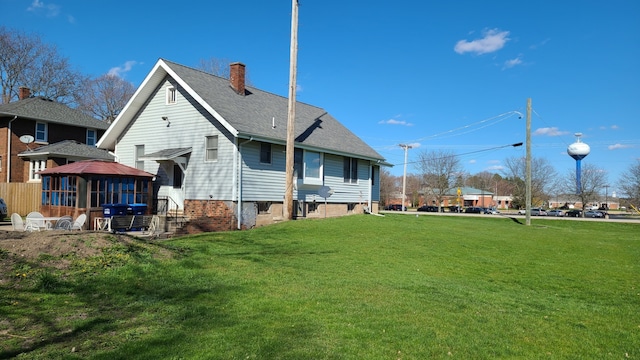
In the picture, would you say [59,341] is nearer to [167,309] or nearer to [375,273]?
[167,309]

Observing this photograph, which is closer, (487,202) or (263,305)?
(263,305)

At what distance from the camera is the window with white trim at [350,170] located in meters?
25.3

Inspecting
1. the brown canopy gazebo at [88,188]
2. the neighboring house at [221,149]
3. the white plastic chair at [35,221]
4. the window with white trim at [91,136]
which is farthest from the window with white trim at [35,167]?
the white plastic chair at [35,221]

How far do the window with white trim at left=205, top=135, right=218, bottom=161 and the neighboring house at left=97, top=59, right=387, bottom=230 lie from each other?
45mm

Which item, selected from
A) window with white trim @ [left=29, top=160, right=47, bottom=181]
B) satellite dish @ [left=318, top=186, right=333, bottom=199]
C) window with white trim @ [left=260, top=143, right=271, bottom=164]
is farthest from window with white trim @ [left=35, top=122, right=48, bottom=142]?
satellite dish @ [left=318, top=186, right=333, bottom=199]

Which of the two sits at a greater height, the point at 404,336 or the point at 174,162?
the point at 174,162

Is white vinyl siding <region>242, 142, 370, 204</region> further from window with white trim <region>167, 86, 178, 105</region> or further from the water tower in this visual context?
the water tower

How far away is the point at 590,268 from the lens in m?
12.0

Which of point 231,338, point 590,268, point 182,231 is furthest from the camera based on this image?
point 182,231

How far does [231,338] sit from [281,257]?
5.95m

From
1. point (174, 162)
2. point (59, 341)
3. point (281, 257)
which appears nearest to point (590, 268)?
point (281, 257)

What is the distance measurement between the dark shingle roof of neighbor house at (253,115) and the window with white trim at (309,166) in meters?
0.48

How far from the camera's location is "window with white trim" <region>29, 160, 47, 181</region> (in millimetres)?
26172

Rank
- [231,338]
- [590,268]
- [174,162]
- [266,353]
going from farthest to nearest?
[174,162] < [590,268] < [231,338] < [266,353]
